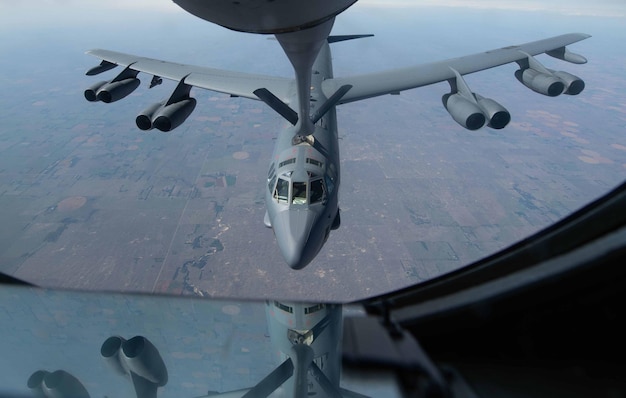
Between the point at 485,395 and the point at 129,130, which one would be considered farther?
the point at 129,130

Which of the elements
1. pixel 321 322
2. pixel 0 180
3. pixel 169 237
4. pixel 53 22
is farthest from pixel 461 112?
pixel 53 22

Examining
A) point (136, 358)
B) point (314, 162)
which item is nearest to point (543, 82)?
point (314, 162)

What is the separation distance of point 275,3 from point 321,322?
3313 millimetres

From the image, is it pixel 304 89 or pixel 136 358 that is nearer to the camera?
pixel 136 358

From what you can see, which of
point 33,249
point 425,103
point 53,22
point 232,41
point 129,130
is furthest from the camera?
point 53,22

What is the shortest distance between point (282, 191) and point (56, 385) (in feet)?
23.1

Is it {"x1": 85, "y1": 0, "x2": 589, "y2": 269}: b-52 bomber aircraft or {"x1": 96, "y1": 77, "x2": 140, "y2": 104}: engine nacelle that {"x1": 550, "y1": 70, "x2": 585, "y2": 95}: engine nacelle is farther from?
{"x1": 96, "y1": 77, "x2": 140, "y2": 104}: engine nacelle

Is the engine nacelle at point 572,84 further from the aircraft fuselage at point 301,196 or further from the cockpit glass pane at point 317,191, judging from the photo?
the cockpit glass pane at point 317,191

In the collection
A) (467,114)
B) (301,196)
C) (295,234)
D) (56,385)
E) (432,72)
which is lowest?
(295,234)

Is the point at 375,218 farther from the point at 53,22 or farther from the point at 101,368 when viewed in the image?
the point at 53,22

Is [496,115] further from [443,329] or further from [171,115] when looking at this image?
[171,115]

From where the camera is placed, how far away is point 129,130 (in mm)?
67000

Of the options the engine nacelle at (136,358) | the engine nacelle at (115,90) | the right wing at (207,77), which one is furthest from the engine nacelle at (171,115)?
the engine nacelle at (136,358)

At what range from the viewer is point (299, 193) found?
9602 mm
